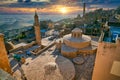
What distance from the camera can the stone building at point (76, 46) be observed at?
1782 centimetres

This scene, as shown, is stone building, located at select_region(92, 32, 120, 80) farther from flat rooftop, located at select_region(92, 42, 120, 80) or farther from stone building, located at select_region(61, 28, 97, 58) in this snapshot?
stone building, located at select_region(61, 28, 97, 58)

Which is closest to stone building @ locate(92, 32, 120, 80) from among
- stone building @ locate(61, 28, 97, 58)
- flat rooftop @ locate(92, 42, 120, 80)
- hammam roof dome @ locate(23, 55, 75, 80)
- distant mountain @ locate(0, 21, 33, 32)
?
flat rooftop @ locate(92, 42, 120, 80)

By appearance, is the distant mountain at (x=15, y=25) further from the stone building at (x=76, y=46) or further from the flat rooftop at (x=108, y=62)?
the flat rooftop at (x=108, y=62)

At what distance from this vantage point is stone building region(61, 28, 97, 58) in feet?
58.5

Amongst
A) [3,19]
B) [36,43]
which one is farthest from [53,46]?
[3,19]

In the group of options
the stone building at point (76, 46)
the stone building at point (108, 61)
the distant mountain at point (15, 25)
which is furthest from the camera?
the distant mountain at point (15, 25)

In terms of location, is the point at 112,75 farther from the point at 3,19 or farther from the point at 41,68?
the point at 3,19

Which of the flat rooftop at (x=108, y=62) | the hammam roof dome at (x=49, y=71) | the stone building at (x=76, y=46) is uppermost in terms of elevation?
the flat rooftop at (x=108, y=62)

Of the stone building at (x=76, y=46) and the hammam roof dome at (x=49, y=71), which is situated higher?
the stone building at (x=76, y=46)

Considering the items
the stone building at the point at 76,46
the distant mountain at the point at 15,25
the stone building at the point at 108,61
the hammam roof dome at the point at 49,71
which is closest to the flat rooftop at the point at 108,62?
the stone building at the point at 108,61

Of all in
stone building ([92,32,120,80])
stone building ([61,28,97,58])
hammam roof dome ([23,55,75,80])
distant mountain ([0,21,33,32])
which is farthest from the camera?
distant mountain ([0,21,33,32])

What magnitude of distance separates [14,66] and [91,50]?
11374 millimetres

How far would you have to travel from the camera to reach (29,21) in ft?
277

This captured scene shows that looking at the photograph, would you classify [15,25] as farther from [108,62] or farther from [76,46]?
[108,62]
